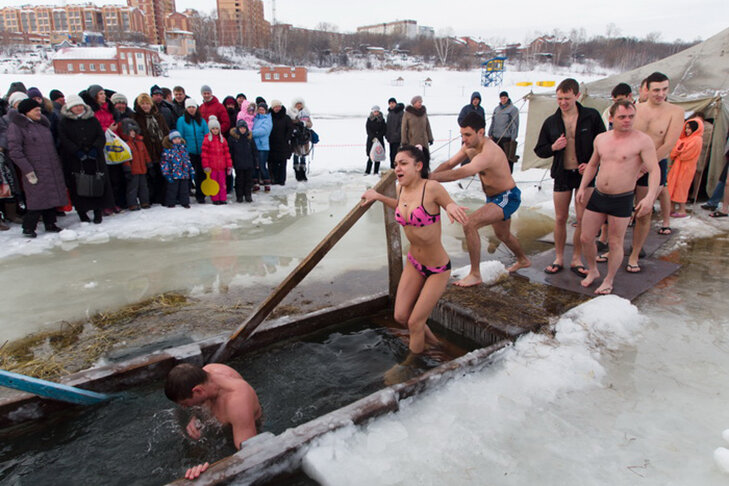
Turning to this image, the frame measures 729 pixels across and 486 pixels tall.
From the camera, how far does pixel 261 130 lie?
952 cm

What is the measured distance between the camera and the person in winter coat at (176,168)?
→ 7941 millimetres

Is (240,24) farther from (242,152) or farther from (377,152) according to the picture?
(242,152)

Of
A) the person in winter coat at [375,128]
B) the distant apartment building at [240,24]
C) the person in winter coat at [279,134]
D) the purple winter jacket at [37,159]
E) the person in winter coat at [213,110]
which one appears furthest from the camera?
the distant apartment building at [240,24]

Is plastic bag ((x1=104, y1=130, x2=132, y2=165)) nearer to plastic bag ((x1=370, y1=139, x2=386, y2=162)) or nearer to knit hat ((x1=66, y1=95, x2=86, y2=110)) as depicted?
knit hat ((x1=66, y1=95, x2=86, y2=110))

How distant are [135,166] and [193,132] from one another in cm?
120

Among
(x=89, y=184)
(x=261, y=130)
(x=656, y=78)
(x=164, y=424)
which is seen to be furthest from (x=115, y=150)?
(x=656, y=78)

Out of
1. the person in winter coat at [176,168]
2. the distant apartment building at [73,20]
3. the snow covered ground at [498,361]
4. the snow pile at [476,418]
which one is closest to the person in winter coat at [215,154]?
the person in winter coat at [176,168]

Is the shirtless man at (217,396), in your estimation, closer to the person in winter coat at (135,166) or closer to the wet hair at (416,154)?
the wet hair at (416,154)

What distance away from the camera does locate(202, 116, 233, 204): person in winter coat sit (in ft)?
27.3

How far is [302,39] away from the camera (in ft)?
334

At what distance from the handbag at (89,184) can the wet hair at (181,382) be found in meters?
5.34

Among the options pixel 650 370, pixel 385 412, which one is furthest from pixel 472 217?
pixel 385 412

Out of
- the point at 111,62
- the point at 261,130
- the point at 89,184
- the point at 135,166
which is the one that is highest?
the point at 111,62

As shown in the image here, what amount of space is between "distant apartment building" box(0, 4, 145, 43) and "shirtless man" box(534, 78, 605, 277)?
129848 mm
